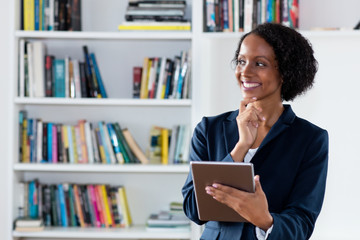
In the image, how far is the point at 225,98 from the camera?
3451 mm

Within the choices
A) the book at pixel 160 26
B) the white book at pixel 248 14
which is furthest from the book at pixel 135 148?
the white book at pixel 248 14

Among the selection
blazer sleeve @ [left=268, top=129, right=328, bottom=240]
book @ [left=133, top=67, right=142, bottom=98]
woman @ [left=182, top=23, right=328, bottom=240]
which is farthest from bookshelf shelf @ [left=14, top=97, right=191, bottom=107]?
blazer sleeve @ [left=268, top=129, right=328, bottom=240]

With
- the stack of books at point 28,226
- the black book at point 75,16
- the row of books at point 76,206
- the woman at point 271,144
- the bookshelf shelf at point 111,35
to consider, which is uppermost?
the black book at point 75,16

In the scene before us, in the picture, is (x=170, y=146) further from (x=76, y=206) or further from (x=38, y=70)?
(x=38, y=70)

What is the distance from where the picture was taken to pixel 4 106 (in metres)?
3.52

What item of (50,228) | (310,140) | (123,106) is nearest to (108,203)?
(50,228)

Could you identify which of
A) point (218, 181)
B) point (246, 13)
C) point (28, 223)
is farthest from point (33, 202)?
point (218, 181)

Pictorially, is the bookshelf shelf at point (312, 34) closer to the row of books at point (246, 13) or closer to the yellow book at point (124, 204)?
Answer: the row of books at point (246, 13)

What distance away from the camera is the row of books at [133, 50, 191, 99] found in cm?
335

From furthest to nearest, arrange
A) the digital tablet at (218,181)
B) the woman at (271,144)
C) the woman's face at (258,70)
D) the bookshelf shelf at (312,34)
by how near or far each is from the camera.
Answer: the bookshelf shelf at (312,34) < the woman's face at (258,70) < the woman at (271,144) < the digital tablet at (218,181)

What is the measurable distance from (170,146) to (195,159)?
153 centimetres

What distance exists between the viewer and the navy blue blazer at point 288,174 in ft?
5.72

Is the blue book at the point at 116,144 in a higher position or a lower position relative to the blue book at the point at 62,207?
higher

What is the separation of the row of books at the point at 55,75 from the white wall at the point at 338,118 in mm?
623
